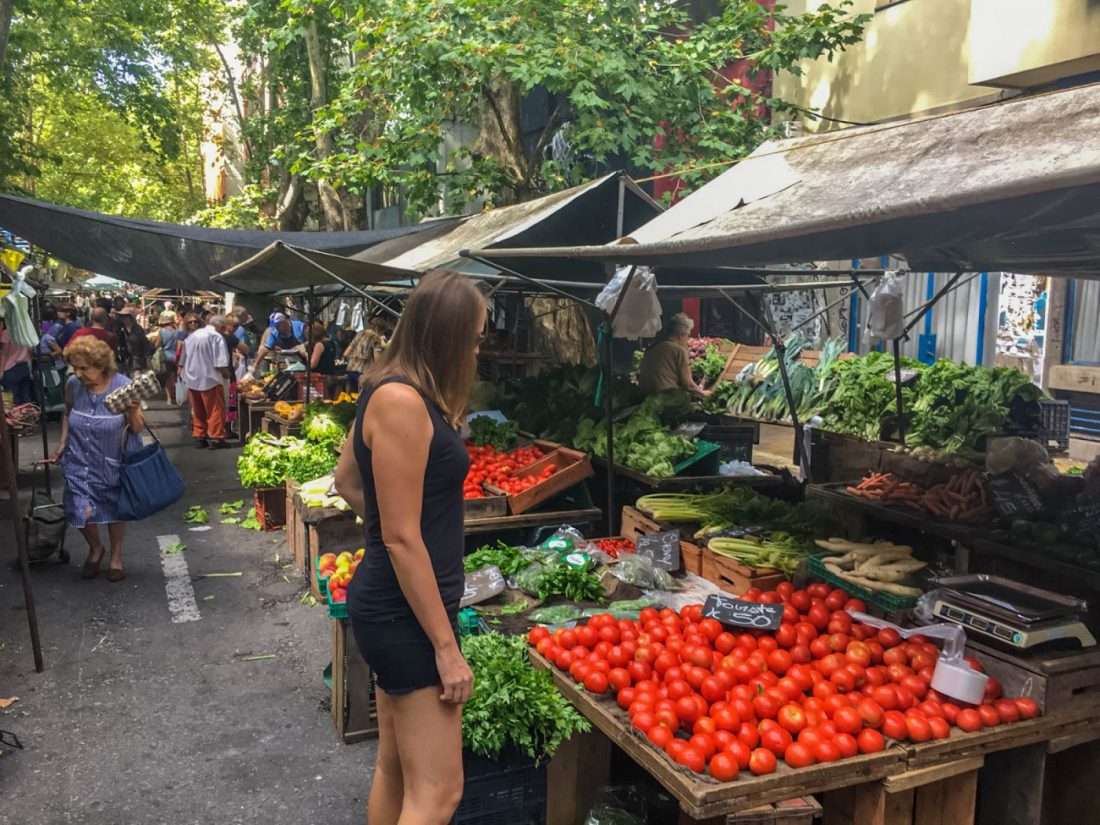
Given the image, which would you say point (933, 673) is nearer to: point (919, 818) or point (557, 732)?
point (919, 818)

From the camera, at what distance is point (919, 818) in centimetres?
328

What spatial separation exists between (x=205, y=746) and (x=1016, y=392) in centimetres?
705

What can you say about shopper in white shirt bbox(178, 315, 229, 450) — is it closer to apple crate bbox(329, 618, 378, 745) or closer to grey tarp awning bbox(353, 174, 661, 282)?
grey tarp awning bbox(353, 174, 661, 282)

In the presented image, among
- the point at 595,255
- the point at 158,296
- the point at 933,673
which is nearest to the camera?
the point at 933,673

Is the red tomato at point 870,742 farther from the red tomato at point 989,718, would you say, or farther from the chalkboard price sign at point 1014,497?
the chalkboard price sign at point 1014,497

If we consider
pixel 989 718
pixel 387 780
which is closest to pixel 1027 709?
pixel 989 718

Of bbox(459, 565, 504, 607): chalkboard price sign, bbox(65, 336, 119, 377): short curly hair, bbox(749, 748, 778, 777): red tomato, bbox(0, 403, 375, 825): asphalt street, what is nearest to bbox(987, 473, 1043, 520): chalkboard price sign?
bbox(749, 748, 778, 777): red tomato

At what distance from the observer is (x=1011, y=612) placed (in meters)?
3.45

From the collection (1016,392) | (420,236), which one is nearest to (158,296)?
(420,236)

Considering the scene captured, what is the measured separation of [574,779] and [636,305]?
4.03 metres

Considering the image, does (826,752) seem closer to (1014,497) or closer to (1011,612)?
(1011,612)

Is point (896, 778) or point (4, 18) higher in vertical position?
point (4, 18)

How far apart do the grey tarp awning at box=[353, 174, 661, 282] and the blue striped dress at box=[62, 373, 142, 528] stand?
2747 mm

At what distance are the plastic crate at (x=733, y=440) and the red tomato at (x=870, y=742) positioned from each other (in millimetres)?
4745
